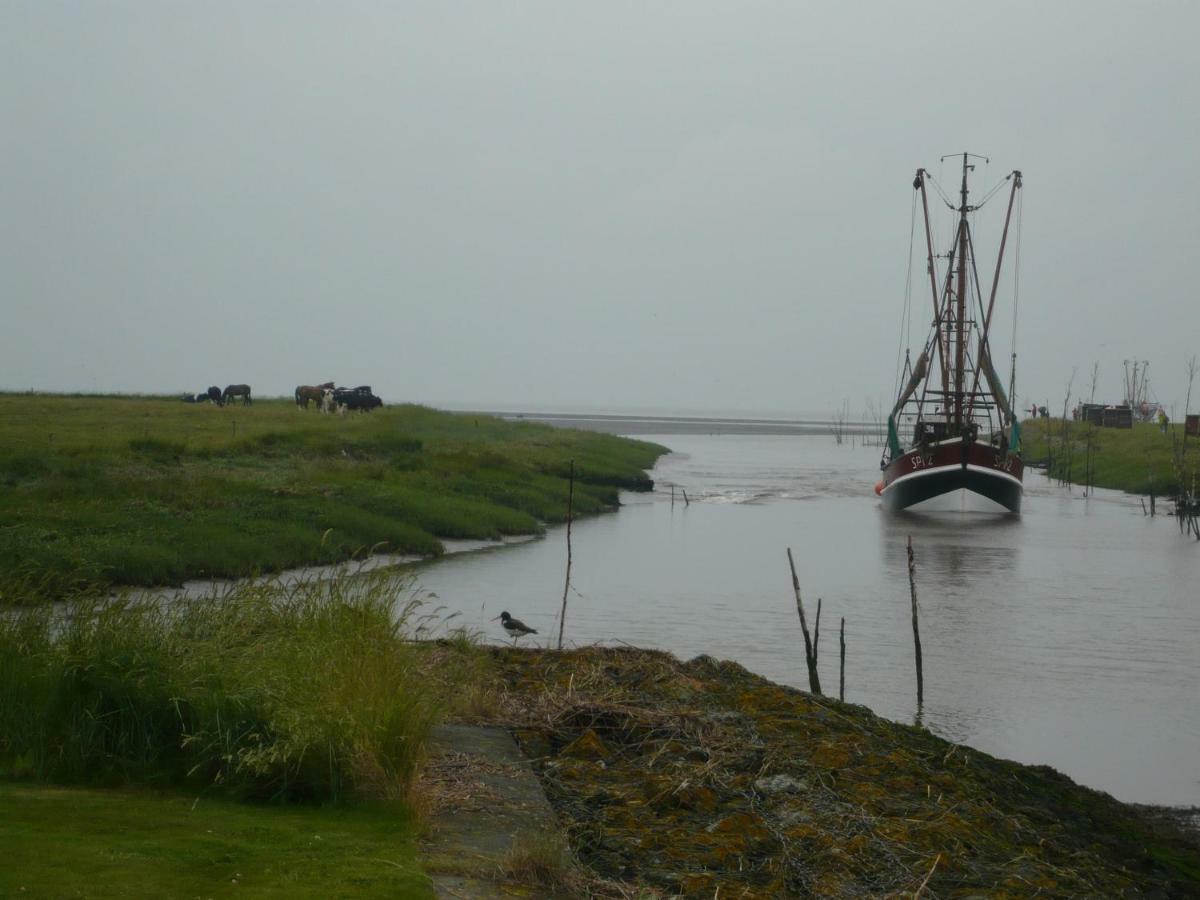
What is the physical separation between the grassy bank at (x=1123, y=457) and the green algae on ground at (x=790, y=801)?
39966 mm

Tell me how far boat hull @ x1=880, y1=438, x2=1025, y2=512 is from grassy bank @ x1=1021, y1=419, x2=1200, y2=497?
18.4 ft

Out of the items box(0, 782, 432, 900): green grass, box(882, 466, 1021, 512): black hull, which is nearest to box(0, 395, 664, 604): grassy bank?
box(0, 782, 432, 900): green grass

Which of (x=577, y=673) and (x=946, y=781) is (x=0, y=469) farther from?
(x=946, y=781)

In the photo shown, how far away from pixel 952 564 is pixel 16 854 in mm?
33739

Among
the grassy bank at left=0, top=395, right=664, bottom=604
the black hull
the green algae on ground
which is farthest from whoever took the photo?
the black hull

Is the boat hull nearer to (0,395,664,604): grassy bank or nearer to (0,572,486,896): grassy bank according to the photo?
(0,395,664,604): grassy bank

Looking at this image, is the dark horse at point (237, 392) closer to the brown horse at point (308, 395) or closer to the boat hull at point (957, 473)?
the brown horse at point (308, 395)

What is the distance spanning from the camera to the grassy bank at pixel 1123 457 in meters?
60.4

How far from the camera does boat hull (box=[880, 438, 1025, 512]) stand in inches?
2096

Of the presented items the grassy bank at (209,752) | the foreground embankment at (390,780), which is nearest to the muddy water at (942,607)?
the foreground embankment at (390,780)

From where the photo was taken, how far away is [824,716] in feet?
40.4

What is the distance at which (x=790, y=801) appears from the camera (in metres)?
9.43

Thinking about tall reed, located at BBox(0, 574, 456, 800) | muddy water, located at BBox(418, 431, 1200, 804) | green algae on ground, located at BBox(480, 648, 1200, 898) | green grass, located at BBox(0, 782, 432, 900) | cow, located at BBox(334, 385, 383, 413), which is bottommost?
muddy water, located at BBox(418, 431, 1200, 804)

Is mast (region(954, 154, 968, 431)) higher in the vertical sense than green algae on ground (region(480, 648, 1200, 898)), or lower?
higher
